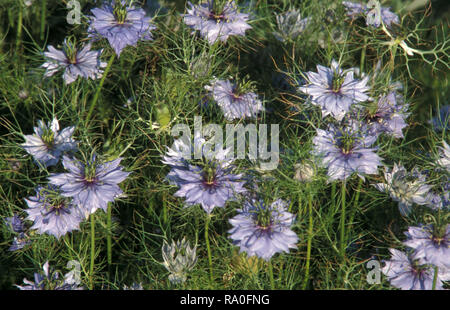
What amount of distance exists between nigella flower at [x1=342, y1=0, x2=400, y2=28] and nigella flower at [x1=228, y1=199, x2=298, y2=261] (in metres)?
0.59

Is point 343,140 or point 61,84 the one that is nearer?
point 343,140

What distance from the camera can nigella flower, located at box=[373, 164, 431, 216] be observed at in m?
1.28

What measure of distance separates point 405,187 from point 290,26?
627 millimetres

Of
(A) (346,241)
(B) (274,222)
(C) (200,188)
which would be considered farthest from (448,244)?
(C) (200,188)

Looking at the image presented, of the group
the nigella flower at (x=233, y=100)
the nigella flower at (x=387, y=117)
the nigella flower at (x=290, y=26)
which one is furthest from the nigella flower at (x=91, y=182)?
the nigella flower at (x=290, y=26)

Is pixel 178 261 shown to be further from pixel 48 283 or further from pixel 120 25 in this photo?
pixel 120 25

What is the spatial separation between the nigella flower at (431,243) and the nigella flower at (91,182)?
64 cm

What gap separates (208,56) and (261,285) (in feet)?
1.99

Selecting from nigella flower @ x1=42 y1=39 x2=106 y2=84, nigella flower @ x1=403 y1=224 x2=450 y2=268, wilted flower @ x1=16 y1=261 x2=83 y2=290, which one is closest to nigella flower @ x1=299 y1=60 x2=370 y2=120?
nigella flower @ x1=403 y1=224 x2=450 y2=268

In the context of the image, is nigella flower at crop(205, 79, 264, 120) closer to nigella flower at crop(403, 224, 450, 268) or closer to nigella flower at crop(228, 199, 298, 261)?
nigella flower at crop(228, 199, 298, 261)

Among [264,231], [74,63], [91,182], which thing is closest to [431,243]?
[264,231]

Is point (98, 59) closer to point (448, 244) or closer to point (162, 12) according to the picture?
point (162, 12)
